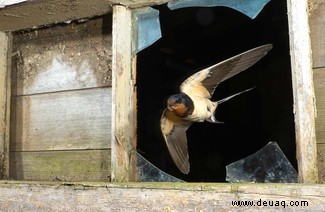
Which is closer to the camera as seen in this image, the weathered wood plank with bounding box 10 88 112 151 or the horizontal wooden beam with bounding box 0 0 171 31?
the horizontal wooden beam with bounding box 0 0 171 31

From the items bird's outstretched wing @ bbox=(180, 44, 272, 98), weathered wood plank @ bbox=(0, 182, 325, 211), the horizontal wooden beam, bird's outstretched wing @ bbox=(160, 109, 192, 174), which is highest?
the horizontal wooden beam

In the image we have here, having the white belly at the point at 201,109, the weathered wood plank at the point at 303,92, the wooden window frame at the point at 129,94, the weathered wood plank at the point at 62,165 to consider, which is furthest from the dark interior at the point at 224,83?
the weathered wood plank at the point at 303,92

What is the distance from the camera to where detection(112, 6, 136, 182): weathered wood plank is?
4.30 ft

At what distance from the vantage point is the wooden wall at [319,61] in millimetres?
1211

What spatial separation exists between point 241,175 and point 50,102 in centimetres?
77

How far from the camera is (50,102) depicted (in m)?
1.66

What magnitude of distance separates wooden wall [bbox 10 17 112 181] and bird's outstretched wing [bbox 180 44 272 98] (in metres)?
0.28

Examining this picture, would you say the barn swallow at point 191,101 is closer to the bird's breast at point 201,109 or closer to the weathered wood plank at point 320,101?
the bird's breast at point 201,109

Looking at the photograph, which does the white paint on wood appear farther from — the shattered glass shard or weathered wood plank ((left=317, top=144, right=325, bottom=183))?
weathered wood plank ((left=317, top=144, right=325, bottom=183))

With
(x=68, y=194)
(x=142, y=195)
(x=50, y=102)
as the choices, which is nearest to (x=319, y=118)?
(x=142, y=195)

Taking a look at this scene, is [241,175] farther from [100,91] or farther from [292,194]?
[100,91]

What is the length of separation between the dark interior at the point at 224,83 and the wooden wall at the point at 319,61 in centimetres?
78

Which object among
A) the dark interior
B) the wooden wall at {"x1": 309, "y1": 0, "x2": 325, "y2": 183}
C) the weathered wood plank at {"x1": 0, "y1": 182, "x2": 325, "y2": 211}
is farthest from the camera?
the dark interior

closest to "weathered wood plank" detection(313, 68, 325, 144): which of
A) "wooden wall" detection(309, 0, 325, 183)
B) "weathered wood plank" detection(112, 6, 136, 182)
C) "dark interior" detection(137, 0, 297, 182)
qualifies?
"wooden wall" detection(309, 0, 325, 183)
